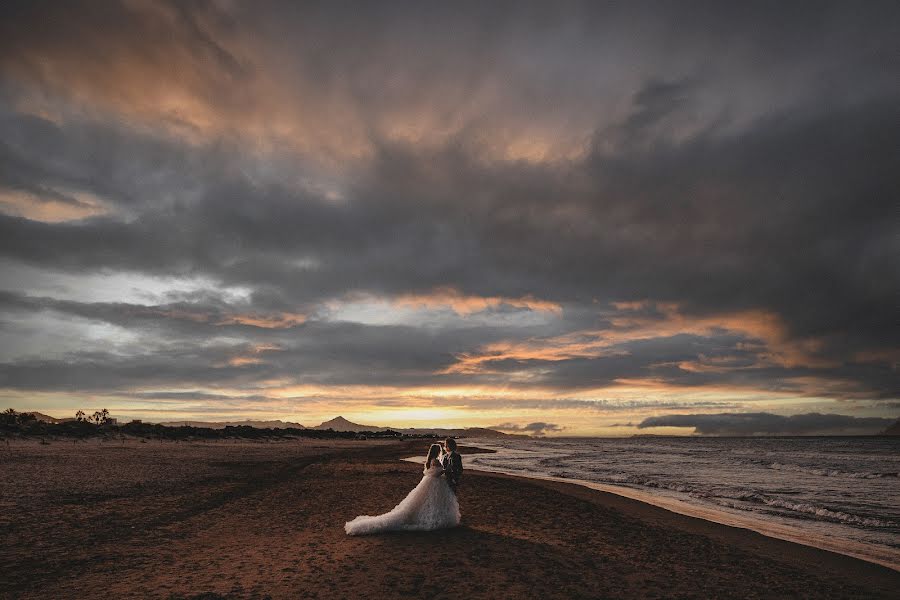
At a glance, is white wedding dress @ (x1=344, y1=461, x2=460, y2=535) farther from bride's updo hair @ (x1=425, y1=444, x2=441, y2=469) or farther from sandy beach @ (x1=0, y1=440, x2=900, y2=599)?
sandy beach @ (x1=0, y1=440, x2=900, y2=599)

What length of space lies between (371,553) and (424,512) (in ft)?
7.37

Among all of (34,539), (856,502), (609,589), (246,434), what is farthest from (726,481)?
(246,434)

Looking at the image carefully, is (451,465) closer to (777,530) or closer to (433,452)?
(433,452)

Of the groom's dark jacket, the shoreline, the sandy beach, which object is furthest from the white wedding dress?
the shoreline

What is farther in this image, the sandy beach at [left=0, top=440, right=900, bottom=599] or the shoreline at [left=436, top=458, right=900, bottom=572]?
the shoreline at [left=436, top=458, right=900, bottom=572]

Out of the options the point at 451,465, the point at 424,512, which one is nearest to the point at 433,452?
the point at 451,465

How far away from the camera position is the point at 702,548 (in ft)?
38.0

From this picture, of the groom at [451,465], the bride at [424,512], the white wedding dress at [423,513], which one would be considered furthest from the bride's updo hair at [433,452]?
the groom at [451,465]

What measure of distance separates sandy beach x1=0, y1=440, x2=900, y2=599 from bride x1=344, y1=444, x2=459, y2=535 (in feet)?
0.98

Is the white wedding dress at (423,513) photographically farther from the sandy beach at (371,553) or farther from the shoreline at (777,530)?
the shoreline at (777,530)

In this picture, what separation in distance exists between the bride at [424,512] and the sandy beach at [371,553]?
30 cm

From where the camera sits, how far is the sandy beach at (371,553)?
26.4ft

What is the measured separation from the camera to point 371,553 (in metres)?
9.73

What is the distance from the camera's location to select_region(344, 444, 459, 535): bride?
11438mm
